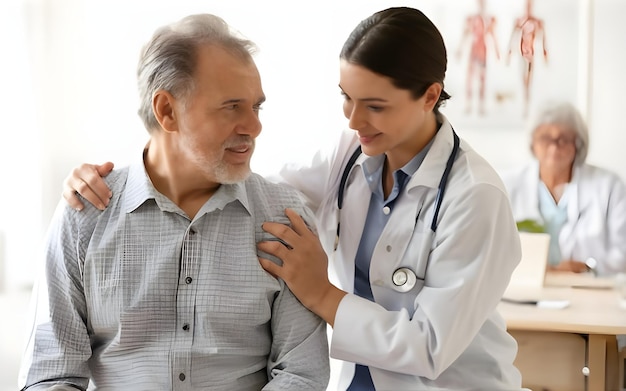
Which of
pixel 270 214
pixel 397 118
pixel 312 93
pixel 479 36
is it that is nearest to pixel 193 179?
pixel 270 214

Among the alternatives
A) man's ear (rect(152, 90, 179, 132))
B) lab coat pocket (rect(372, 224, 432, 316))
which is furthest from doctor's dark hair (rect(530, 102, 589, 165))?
man's ear (rect(152, 90, 179, 132))

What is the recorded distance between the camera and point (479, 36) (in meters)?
3.84

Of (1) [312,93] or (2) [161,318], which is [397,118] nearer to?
(2) [161,318]

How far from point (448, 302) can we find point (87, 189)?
782 mm

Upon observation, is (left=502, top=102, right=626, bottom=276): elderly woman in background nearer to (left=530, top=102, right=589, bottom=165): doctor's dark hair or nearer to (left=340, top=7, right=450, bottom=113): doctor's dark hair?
(left=530, top=102, right=589, bottom=165): doctor's dark hair

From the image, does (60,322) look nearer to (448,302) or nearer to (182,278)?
(182,278)

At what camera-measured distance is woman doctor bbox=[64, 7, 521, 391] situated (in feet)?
5.51

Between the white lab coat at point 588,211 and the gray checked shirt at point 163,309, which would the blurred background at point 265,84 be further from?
the gray checked shirt at point 163,309

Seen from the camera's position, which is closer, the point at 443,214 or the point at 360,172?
the point at 443,214

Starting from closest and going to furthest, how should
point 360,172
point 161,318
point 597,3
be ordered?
point 161,318 < point 360,172 < point 597,3

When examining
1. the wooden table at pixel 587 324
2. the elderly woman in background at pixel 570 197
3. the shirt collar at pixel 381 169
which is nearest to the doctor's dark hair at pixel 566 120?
the elderly woman in background at pixel 570 197

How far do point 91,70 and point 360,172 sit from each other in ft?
7.62

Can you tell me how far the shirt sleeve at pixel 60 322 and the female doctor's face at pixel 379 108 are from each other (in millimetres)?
601

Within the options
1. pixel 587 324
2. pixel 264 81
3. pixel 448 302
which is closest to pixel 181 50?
pixel 448 302
